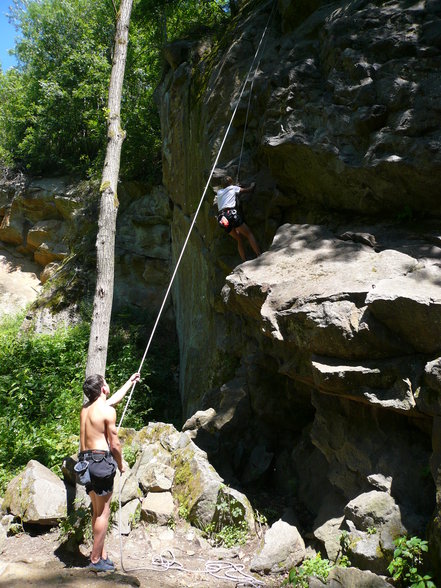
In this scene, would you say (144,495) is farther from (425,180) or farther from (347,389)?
(425,180)

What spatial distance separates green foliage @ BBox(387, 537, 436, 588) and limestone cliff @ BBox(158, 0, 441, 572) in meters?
0.15

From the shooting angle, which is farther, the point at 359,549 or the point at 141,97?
the point at 141,97

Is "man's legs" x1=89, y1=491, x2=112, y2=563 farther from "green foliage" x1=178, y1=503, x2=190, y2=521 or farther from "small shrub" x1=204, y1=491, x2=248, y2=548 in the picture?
"small shrub" x1=204, y1=491, x2=248, y2=548

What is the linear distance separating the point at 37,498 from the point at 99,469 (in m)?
1.78

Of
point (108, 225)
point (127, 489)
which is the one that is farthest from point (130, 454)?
point (108, 225)

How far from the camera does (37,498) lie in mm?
5961

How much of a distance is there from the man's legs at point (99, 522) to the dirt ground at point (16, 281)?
14.1 meters

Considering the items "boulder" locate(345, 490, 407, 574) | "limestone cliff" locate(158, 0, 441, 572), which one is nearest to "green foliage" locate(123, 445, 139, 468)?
"limestone cliff" locate(158, 0, 441, 572)

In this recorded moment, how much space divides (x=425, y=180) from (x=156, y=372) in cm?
831

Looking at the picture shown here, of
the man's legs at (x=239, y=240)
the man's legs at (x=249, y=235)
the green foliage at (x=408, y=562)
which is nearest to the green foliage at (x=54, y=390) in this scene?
the man's legs at (x=239, y=240)

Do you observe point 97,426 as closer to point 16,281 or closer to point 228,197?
point 228,197

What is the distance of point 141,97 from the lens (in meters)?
17.9

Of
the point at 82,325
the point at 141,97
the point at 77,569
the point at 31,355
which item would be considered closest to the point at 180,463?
the point at 77,569

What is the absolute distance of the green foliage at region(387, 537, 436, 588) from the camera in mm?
3871
